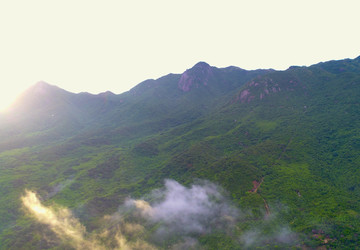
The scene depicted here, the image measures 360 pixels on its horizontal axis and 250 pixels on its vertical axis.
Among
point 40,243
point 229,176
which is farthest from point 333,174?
point 40,243

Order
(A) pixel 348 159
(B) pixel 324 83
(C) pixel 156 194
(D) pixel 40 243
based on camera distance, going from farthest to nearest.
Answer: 1. (B) pixel 324 83
2. (C) pixel 156 194
3. (A) pixel 348 159
4. (D) pixel 40 243

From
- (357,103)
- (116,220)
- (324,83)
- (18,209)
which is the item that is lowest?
(116,220)

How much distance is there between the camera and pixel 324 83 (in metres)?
195

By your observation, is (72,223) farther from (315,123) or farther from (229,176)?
(315,123)

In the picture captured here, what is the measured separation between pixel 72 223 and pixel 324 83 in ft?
817

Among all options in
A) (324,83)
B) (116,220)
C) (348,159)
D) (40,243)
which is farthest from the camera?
(324,83)

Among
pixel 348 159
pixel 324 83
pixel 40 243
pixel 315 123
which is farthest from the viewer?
pixel 324 83

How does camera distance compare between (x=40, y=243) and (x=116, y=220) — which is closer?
(x=40, y=243)

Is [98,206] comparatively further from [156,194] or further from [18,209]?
[18,209]

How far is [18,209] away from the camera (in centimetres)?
9781

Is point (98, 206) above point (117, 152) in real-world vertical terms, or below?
below

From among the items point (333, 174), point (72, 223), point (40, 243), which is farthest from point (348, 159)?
point (40, 243)

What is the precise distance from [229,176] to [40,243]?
300ft

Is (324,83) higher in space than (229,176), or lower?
higher
